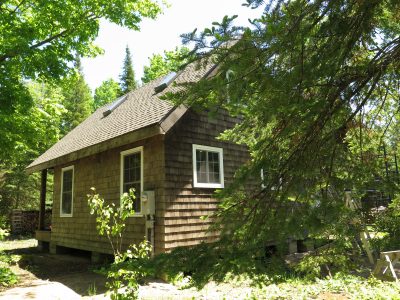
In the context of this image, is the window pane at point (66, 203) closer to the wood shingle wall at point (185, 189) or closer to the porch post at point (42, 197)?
the porch post at point (42, 197)

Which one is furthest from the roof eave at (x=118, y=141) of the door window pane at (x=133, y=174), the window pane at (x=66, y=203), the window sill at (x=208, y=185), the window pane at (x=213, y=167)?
the window pane at (x=213, y=167)

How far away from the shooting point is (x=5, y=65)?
9016 mm

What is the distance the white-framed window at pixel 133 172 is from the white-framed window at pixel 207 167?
1.42 m

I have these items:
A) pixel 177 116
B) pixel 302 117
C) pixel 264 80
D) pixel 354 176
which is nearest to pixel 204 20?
pixel 264 80

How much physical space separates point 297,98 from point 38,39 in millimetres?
8759

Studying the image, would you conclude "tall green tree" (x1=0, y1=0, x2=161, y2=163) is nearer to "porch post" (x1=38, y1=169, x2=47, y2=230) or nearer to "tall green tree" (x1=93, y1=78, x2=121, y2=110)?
"porch post" (x1=38, y1=169, x2=47, y2=230)

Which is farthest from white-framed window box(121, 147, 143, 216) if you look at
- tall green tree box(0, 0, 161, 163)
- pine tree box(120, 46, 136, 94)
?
pine tree box(120, 46, 136, 94)

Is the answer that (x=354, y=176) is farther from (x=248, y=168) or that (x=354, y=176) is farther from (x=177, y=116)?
(x=177, y=116)

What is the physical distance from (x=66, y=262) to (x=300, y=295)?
773 centimetres

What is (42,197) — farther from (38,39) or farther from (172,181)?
(172,181)

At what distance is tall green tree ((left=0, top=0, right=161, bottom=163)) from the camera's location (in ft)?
29.1

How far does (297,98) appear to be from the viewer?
10.3 feet

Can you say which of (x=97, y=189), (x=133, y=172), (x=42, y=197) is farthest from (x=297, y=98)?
(x=42, y=197)

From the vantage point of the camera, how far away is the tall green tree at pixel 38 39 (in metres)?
8.88
